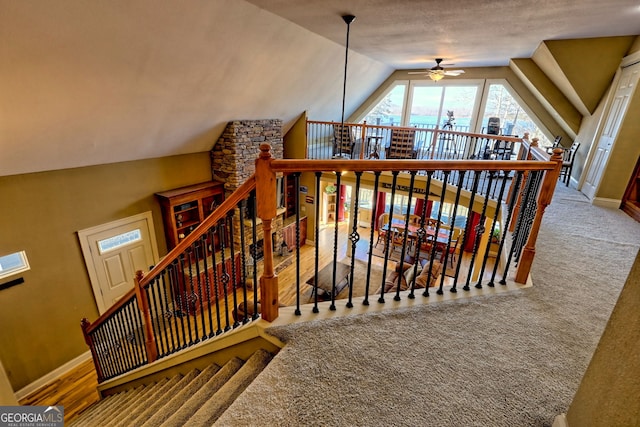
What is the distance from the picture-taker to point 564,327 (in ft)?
5.62

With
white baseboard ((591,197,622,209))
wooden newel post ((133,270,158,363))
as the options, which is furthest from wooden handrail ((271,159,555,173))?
white baseboard ((591,197,622,209))

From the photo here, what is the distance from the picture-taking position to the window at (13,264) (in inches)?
149

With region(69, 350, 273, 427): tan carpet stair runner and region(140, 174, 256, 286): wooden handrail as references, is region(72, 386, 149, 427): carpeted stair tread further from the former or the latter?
region(140, 174, 256, 286): wooden handrail

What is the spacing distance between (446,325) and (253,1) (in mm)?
3699

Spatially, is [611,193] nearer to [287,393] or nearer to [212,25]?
[287,393]

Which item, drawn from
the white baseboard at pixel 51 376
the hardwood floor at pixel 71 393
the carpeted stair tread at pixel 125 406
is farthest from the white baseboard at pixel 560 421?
the white baseboard at pixel 51 376

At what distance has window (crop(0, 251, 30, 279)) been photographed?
3773 mm

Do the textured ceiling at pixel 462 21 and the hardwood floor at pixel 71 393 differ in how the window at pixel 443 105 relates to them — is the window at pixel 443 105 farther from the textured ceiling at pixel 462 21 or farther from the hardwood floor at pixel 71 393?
the hardwood floor at pixel 71 393

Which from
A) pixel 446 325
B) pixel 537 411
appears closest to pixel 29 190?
pixel 446 325

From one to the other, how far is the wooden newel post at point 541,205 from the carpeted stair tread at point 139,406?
8.74 ft

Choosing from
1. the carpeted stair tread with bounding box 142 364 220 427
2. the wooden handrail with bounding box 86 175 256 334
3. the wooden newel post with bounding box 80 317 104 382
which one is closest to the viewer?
the wooden handrail with bounding box 86 175 256 334

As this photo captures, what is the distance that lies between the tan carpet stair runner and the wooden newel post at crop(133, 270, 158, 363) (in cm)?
26

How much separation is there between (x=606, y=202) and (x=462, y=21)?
10.4ft

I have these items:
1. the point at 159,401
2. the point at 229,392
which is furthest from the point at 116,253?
the point at 229,392
